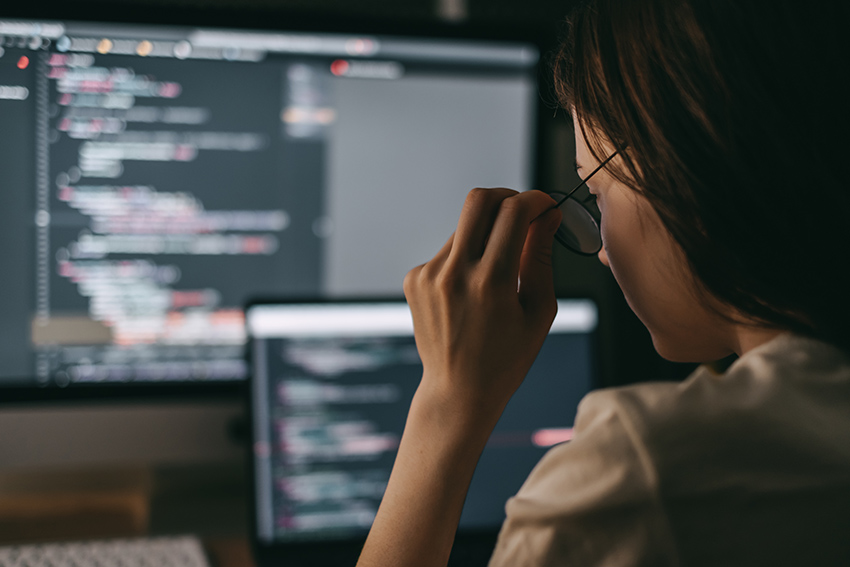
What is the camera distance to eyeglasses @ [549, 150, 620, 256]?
435 mm

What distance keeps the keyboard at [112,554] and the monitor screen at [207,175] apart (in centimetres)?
16

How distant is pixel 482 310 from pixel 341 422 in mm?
301

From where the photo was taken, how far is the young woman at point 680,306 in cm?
27

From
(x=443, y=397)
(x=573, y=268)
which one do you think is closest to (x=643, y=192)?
(x=443, y=397)

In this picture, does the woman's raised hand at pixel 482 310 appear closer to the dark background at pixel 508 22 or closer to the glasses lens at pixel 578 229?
the glasses lens at pixel 578 229

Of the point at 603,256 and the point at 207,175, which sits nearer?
the point at 603,256

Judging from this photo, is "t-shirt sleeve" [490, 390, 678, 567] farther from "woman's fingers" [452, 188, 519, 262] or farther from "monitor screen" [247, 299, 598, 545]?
"monitor screen" [247, 299, 598, 545]

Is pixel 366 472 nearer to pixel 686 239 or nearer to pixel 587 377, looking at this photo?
pixel 587 377

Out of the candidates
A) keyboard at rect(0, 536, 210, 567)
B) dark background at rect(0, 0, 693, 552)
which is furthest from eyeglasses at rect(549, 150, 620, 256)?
keyboard at rect(0, 536, 210, 567)

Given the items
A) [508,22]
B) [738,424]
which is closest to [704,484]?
[738,424]

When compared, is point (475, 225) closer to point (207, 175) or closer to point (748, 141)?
point (748, 141)

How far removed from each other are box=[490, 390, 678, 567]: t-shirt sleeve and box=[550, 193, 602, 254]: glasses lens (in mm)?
157

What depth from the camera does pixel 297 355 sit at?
0.63m

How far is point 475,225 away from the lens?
40 cm
